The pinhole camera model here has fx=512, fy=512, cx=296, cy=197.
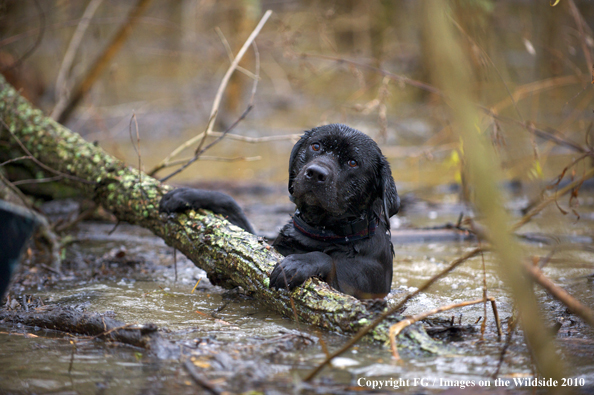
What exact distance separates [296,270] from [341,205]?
2.54 feet

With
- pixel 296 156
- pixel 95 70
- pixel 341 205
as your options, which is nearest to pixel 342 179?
pixel 341 205

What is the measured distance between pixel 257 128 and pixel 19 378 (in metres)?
12.3

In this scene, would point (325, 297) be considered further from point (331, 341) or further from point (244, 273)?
point (244, 273)

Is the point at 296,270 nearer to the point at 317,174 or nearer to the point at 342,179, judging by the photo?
the point at 317,174

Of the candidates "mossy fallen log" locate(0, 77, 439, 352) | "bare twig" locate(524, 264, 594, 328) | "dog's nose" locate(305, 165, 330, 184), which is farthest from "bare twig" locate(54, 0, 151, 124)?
"bare twig" locate(524, 264, 594, 328)

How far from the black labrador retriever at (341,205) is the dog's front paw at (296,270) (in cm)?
12

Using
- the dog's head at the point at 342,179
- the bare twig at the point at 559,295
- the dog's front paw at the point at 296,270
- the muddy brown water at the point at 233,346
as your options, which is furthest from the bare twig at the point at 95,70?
the bare twig at the point at 559,295

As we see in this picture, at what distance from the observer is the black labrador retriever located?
11.6ft

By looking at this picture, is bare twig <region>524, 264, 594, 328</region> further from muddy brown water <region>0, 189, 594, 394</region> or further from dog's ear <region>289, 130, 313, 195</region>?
dog's ear <region>289, 130, 313, 195</region>

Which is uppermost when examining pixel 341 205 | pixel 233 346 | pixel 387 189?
pixel 387 189

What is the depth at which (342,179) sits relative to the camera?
3.71m

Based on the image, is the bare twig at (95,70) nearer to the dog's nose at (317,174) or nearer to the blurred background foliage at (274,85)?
the blurred background foliage at (274,85)

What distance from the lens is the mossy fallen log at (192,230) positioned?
114 inches

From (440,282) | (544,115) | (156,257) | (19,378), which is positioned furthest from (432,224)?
(544,115)
